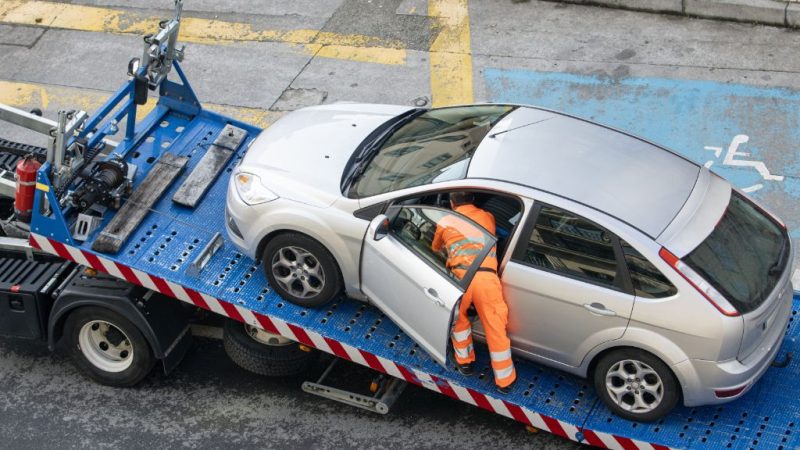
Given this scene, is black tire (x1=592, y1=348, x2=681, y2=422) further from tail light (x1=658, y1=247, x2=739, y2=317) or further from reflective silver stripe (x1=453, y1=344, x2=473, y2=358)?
reflective silver stripe (x1=453, y1=344, x2=473, y2=358)

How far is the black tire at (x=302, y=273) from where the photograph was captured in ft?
24.0

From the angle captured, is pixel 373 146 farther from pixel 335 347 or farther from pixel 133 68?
pixel 133 68

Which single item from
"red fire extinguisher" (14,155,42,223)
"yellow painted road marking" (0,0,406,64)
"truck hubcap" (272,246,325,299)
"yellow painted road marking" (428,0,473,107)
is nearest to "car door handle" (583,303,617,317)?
"truck hubcap" (272,246,325,299)

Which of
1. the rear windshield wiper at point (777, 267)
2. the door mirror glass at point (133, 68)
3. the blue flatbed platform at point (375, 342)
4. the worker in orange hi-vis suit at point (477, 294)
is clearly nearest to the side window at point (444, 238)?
the worker in orange hi-vis suit at point (477, 294)

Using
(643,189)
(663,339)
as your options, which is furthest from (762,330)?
(643,189)

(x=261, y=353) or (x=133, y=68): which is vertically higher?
(x=133, y=68)

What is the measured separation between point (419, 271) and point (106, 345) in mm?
2651

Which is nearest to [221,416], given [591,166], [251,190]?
[251,190]

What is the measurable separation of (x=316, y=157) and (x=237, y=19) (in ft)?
18.5

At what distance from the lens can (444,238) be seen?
692 cm

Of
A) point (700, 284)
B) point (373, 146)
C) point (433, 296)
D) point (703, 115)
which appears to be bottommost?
point (433, 296)

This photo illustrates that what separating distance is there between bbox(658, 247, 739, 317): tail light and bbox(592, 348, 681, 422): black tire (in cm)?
52

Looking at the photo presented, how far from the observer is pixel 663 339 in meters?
6.43

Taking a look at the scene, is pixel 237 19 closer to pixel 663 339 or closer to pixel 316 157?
pixel 316 157
